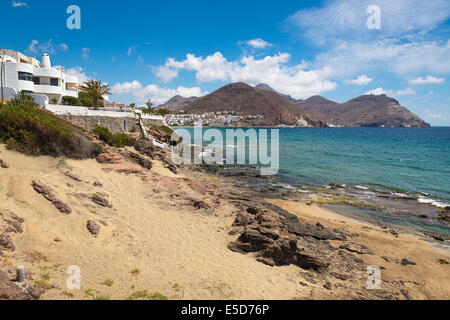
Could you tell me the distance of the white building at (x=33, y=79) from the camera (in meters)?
24.9

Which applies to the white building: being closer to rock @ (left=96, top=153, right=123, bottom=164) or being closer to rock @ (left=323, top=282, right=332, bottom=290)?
rock @ (left=96, top=153, right=123, bottom=164)

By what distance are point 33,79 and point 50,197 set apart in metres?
26.5

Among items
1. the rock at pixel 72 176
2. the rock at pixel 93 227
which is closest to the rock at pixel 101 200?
the rock at pixel 72 176

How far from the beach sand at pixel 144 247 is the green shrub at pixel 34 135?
0.55 meters

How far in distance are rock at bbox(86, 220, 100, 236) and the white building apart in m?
17.8

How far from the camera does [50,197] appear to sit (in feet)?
31.4

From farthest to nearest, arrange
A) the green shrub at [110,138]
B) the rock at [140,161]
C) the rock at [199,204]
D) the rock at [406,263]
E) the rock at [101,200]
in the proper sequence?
the green shrub at [110,138]
the rock at [140,161]
the rock at [199,204]
the rock at [101,200]
the rock at [406,263]

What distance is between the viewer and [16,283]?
19.2ft

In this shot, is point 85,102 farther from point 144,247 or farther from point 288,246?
point 288,246

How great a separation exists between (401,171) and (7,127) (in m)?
39.2

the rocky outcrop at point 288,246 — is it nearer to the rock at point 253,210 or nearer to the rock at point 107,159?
the rock at point 253,210
